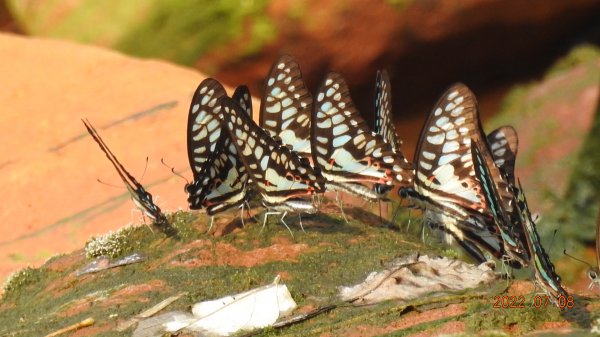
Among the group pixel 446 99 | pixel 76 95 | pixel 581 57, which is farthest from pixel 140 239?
pixel 581 57

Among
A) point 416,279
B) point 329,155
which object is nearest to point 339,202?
point 329,155

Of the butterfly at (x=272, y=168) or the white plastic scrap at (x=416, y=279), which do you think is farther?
the butterfly at (x=272, y=168)

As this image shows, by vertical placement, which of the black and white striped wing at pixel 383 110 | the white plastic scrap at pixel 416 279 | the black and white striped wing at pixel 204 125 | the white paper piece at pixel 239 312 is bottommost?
the white plastic scrap at pixel 416 279

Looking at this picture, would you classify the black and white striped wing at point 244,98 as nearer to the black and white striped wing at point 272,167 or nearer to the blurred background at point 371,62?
the black and white striped wing at point 272,167

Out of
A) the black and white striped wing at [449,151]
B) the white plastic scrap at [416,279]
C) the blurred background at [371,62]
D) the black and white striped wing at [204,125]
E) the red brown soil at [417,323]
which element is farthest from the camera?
the blurred background at [371,62]

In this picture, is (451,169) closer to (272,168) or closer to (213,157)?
(272,168)

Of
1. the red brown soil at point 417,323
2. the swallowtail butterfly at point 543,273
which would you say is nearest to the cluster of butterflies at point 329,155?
the swallowtail butterfly at point 543,273

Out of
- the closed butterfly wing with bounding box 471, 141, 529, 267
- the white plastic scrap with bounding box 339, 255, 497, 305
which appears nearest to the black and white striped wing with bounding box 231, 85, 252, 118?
the white plastic scrap with bounding box 339, 255, 497, 305

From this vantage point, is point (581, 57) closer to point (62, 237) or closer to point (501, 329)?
point (62, 237)
